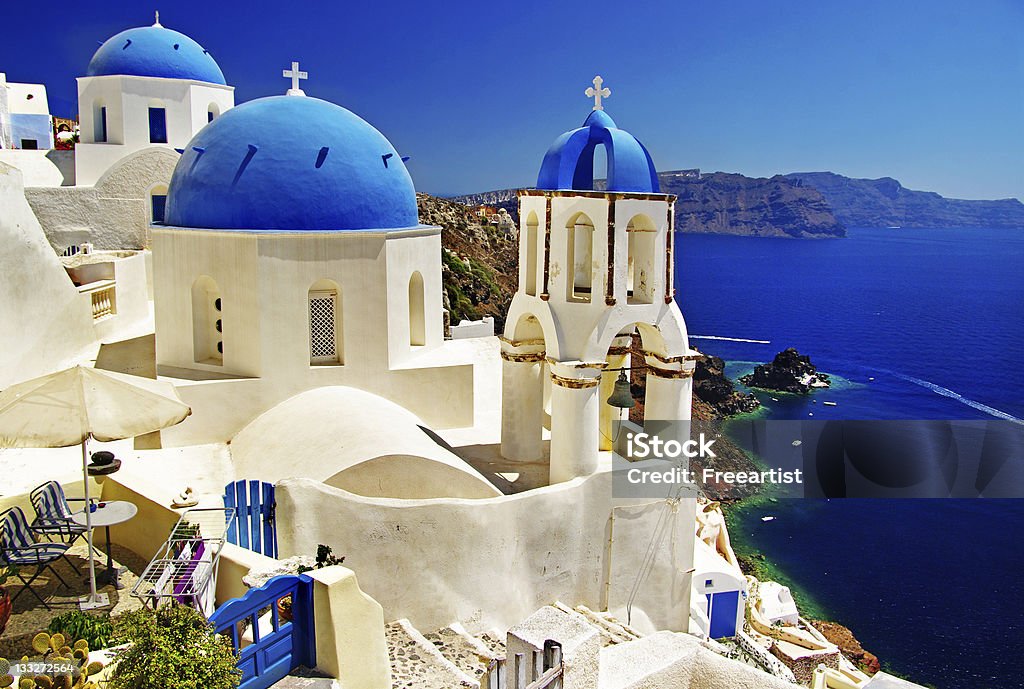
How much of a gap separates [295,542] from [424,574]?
1.47 meters

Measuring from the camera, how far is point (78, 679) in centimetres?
541

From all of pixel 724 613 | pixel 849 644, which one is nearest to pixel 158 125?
pixel 724 613

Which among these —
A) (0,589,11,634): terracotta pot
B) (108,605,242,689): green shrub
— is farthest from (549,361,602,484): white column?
(0,589,11,634): terracotta pot

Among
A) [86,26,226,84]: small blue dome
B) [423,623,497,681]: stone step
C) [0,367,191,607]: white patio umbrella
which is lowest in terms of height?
[423,623,497,681]: stone step

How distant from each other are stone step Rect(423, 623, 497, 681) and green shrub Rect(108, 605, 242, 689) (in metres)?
3.49

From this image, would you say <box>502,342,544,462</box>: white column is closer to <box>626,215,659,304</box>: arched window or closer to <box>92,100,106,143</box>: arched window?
<box>626,215,659,304</box>: arched window

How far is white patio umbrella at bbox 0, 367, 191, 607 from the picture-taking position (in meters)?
6.94

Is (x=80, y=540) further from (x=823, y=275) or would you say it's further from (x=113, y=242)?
(x=823, y=275)

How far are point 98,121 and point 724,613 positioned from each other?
65.3ft

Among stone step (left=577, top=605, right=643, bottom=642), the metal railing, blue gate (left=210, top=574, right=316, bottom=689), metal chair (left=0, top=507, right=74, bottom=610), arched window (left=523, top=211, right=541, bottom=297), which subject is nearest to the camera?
the metal railing

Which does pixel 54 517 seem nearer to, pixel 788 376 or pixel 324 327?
pixel 324 327

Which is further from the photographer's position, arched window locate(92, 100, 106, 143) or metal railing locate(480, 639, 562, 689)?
arched window locate(92, 100, 106, 143)

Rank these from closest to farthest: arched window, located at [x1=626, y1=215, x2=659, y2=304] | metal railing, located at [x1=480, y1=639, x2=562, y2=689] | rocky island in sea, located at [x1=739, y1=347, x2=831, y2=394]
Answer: metal railing, located at [x1=480, y1=639, x2=562, y2=689]
arched window, located at [x1=626, y1=215, x2=659, y2=304]
rocky island in sea, located at [x1=739, y1=347, x2=831, y2=394]

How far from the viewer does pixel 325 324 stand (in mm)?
12211
